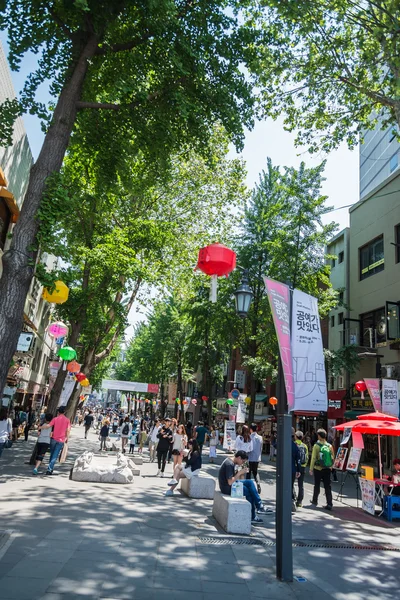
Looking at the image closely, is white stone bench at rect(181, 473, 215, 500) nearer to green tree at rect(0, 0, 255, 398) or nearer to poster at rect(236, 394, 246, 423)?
green tree at rect(0, 0, 255, 398)

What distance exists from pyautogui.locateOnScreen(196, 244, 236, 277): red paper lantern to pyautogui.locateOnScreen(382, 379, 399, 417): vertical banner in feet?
32.2

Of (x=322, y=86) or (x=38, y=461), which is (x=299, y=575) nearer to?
(x=38, y=461)

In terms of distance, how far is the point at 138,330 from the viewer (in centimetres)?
6325

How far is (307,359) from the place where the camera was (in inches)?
253

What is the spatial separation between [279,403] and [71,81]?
22.0 feet

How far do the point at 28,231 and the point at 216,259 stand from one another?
3010mm

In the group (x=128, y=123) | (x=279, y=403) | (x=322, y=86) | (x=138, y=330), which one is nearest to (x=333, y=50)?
(x=322, y=86)

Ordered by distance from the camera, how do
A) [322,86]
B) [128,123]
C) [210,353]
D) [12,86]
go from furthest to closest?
[210,353], [322,86], [12,86], [128,123]

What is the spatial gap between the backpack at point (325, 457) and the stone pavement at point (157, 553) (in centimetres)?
125

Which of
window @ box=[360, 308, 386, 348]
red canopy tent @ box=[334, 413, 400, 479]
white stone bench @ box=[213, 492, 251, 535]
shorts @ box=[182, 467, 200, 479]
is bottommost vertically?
white stone bench @ box=[213, 492, 251, 535]

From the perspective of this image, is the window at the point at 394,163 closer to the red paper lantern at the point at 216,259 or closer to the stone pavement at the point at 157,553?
the stone pavement at the point at 157,553

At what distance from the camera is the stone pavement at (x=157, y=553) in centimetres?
493

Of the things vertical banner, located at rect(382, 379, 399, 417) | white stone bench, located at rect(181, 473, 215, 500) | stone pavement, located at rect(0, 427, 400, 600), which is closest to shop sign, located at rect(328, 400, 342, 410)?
vertical banner, located at rect(382, 379, 399, 417)

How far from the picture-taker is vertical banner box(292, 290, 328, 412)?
621cm
